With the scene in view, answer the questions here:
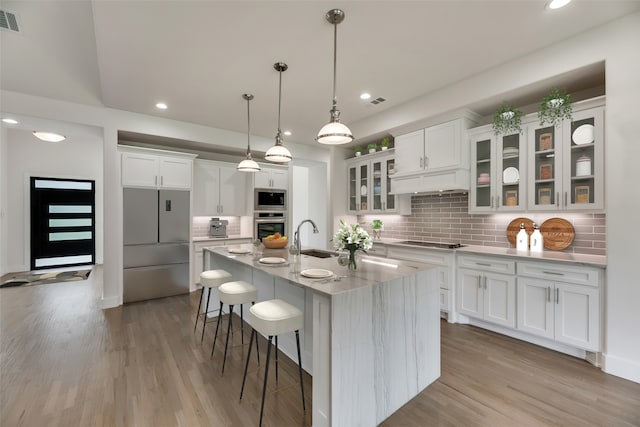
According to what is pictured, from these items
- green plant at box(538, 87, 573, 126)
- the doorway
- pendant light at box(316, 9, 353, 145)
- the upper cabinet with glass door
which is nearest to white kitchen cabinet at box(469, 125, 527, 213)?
the upper cabinet with glass door

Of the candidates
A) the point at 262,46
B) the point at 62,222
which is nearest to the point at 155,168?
the point at 262,46

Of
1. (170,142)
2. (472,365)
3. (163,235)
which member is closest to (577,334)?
(472,365)

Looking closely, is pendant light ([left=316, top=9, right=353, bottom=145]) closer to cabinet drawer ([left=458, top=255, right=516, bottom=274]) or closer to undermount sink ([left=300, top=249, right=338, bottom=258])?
undermount sink ([left=300, top=249, right=338, bottom=258])

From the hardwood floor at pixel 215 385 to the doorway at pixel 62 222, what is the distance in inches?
168

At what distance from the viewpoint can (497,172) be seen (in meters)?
3.20

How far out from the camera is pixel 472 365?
7.88 feet

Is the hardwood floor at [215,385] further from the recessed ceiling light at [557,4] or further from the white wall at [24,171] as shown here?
the white wall at [24,171]

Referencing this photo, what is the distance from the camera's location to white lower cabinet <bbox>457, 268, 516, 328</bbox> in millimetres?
2867

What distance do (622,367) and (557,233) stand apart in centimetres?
128

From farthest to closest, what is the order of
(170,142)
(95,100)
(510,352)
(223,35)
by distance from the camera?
(170,142) < (95,100) < (510,352) < (223,35)

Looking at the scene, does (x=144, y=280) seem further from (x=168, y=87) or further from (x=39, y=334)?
(x=168, y=87)

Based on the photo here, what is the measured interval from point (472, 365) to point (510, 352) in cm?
56

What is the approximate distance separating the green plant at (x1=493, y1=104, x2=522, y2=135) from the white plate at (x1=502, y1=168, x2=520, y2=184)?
428 mm

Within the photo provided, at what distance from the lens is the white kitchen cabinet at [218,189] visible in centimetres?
512
